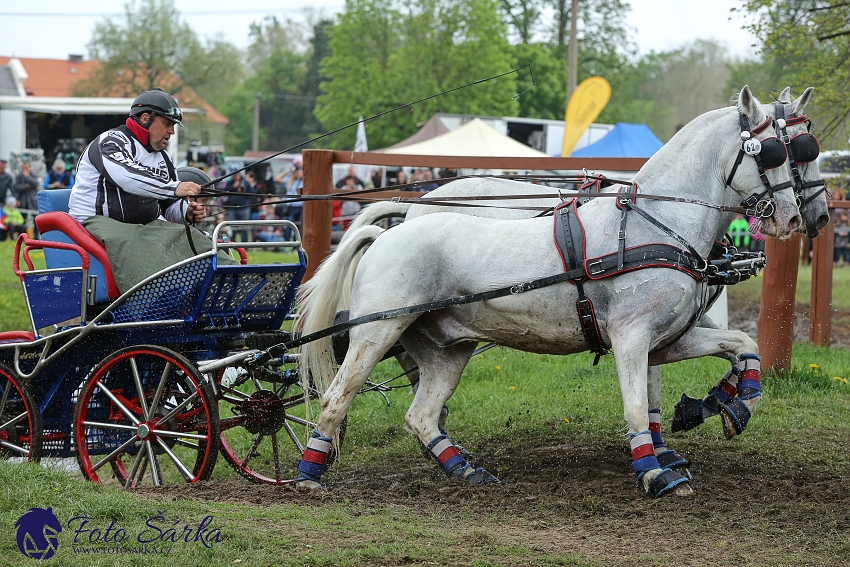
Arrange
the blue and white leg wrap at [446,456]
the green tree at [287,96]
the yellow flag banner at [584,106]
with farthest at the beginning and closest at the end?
the green tree at [287,96]
the yellow flag banner at [584,106]
the blue and white leg wrap at [446,456]

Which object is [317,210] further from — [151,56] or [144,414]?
[151,56]

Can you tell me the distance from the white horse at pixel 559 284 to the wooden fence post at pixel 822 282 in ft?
15.8

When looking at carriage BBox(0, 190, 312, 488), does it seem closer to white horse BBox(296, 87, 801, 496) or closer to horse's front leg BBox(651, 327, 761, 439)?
white horse BBox(296, 87, 801, 496)

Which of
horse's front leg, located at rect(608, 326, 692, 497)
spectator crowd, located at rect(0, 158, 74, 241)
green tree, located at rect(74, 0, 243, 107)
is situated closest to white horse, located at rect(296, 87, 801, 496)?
horse's front leg, located at rect(608, 326, 692, 497)

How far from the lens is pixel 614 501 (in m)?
5.36

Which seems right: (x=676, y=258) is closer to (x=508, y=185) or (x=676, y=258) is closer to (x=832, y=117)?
(x=508, y=185)

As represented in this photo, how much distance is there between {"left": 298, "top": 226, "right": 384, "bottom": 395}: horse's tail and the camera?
6082 millimetres

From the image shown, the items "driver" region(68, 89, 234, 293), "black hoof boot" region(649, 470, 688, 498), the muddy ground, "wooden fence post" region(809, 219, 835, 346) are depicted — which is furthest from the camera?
"wooden fence post" region(809, 219, 835, 346)

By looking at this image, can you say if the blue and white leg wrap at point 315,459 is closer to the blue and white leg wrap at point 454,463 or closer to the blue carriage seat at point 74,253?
the blue and white leg wrap at point 454,463

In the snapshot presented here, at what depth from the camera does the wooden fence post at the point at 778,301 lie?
810 centimetres

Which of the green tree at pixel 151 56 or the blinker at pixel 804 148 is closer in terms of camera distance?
the blinker at pixel 804 148

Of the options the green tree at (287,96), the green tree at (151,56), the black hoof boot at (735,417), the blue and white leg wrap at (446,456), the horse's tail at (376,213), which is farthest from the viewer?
the green tree at (287,96)

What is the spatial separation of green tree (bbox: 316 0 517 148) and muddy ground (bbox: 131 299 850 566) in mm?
32230

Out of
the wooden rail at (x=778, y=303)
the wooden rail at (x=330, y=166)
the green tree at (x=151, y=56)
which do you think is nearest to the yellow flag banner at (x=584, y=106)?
the wooden rail at (x=778, y=303)
